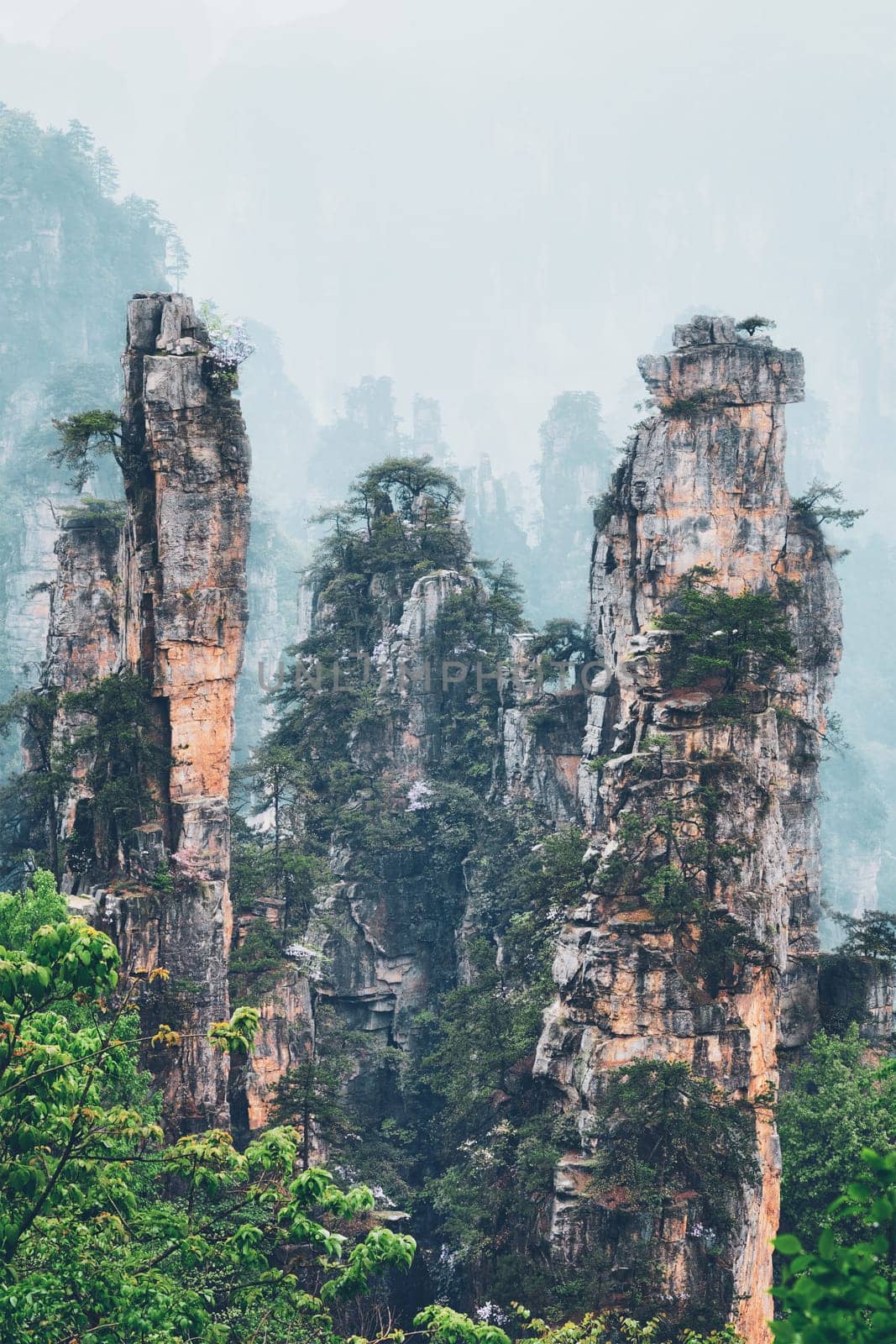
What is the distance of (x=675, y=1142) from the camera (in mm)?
25906

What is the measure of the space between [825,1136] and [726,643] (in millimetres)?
9007

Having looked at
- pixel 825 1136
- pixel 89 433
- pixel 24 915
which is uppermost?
pixel 89 433

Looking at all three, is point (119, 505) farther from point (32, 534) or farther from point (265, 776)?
point (32, 534)

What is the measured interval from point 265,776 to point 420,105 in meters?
138

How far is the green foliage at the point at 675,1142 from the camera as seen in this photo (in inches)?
1014

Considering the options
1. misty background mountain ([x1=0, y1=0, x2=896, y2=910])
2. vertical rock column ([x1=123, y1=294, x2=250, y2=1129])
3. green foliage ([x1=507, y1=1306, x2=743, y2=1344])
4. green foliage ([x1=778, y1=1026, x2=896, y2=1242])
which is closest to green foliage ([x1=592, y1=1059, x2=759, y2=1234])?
green foliage ([x1=507, y1=1306, x2=743, y2=1344])

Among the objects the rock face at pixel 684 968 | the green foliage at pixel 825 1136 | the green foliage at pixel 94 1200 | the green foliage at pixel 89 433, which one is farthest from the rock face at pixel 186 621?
the green foliage at pixel 94 1200

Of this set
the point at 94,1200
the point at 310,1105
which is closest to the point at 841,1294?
the point at 94,1200

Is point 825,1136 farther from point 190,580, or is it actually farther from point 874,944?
point 190,580

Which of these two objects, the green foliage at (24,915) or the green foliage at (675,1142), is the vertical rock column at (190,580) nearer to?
the green foliage at (24,915)

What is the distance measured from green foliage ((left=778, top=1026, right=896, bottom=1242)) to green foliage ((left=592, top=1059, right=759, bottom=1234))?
310 centimetres

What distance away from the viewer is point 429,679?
140 ft

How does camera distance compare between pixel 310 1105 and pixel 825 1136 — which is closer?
pixel 310 1105

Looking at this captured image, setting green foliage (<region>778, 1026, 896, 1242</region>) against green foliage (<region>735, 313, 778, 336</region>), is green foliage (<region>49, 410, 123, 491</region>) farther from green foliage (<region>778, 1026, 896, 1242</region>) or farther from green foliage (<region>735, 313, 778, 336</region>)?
green foliage (<region>778, 1026, 896, 1242</region>)
